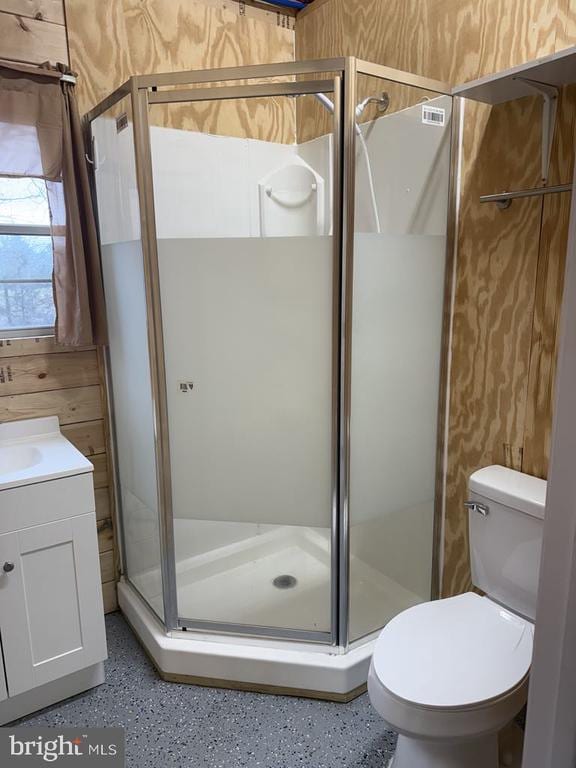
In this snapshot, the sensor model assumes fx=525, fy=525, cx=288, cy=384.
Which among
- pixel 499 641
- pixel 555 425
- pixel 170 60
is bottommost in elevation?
pixel 499 641

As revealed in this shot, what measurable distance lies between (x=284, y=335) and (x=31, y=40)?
1378 mm

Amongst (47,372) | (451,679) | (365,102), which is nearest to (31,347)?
(47,372)

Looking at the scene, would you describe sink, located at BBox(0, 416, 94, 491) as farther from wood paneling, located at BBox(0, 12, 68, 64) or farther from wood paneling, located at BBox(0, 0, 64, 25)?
wood paneling, located at BBox(0, 0, 64, 25)

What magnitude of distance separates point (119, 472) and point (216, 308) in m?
0.93

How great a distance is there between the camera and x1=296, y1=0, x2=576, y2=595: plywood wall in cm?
153

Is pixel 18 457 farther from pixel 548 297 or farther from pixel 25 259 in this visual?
pixel 548 297

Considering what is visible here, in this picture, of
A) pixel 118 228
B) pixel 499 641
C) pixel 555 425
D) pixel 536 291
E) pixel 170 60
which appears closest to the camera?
pixel 555 425

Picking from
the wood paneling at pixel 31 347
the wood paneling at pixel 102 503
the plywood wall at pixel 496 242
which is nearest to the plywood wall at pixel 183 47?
the plywood wall at pixel 496 242

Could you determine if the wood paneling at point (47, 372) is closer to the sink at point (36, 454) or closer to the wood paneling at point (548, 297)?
the sink at point (36, 454)

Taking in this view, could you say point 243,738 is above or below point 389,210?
below

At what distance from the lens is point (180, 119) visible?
170 cm

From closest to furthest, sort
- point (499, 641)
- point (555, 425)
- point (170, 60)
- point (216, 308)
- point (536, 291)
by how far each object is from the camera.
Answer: point (555, 425) → point (499, 641) → point (536, 291) → point (216, 308) → point (170, 60)

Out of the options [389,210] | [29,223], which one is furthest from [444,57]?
[29,223]

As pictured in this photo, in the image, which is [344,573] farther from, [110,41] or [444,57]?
[110,41]
